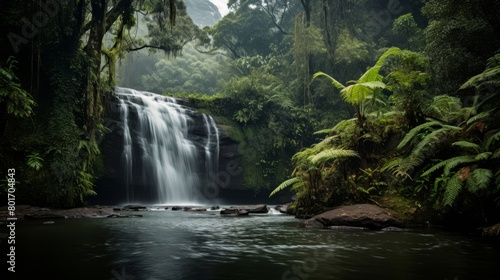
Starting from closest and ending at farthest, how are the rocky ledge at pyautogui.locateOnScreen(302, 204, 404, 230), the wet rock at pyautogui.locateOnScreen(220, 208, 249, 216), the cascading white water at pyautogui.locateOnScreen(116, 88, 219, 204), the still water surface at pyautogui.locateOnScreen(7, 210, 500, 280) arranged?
the still water surface at pyautogui.locateOnScreen(7, 210, 500, 280) → the rocky ledge at pyautogui.locateOnScreen(302, 204, 404, 230) → the wet rock at pyautogui.locateOnScreen(220, 208, 249, 216) → the cascading white water at pyautogui.locateOnScreen(116, 88, 219, 204)

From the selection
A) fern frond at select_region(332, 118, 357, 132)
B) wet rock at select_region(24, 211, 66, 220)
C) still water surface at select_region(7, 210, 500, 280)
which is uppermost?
fern frond at select_region(332, 118, 357, 132)

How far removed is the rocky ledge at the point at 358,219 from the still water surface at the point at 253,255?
0.70 m

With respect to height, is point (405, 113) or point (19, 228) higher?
point (405, 113)

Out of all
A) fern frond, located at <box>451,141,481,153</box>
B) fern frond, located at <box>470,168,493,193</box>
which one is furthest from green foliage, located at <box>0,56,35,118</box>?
fern frond, located at <box>470,168,493,193</box>

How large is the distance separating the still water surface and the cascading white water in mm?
11049

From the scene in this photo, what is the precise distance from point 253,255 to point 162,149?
15.1 metres

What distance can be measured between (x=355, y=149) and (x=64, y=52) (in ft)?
37.9

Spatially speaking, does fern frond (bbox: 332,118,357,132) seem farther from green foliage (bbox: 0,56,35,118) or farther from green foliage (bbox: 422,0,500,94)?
green foliage (bbox: 0,56,35,118)

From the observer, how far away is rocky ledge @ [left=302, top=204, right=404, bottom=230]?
25.1ft

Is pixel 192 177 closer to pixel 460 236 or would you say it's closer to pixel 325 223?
pixel 325 223

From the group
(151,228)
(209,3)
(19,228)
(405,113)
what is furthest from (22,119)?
(209,3)

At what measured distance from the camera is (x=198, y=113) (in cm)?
2127

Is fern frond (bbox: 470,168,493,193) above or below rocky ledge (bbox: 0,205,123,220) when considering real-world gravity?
above

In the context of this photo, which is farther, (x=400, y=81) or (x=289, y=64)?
(x=289, y=64)
